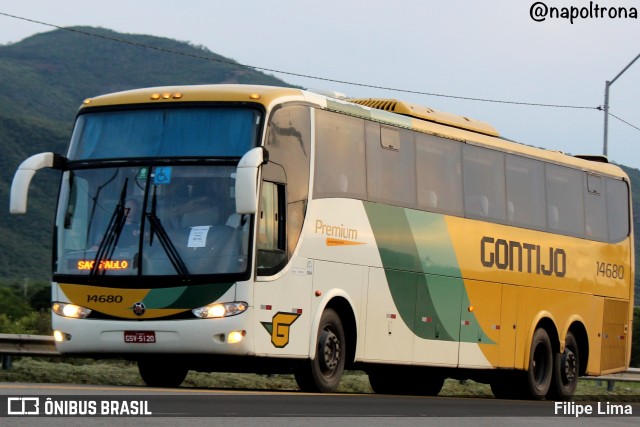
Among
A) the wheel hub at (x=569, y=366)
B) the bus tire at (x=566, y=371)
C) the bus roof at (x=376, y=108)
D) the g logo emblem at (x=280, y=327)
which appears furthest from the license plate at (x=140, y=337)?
the wheel hub at (x=569, y=366)

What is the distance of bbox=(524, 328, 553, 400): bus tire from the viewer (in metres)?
23.0

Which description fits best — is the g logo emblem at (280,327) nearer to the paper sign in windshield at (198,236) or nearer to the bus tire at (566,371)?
the paper sign in windshield at (198,236)

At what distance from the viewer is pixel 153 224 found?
54.1 feet

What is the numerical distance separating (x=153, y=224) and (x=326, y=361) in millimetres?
2753

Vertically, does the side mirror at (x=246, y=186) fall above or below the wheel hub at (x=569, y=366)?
above

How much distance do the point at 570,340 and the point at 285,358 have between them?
8.49m

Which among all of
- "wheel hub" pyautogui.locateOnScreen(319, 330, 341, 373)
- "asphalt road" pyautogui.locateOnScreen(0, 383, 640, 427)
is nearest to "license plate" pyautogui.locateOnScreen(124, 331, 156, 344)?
"asphalt road" pyautogui.locateOnScreen(0, 383, 640, 427)

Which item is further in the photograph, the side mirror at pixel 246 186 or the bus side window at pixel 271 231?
the bus side window at pixel 271 231

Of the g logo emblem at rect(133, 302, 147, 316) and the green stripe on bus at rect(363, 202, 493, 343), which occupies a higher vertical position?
the green stripe on bus at rect(363, 202, 493, 343)

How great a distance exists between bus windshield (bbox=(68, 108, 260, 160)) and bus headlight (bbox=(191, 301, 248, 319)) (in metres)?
1.68

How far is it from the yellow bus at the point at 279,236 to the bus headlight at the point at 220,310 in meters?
0.02

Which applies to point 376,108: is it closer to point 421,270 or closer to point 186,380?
point 421,270

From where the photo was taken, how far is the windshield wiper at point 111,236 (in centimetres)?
1667

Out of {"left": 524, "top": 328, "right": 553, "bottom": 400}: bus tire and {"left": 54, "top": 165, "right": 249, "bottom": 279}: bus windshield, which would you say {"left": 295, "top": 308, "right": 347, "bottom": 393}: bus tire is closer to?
{"left": 54, "top": 165, "right": 249, "bottom": 279}: bus windshield
